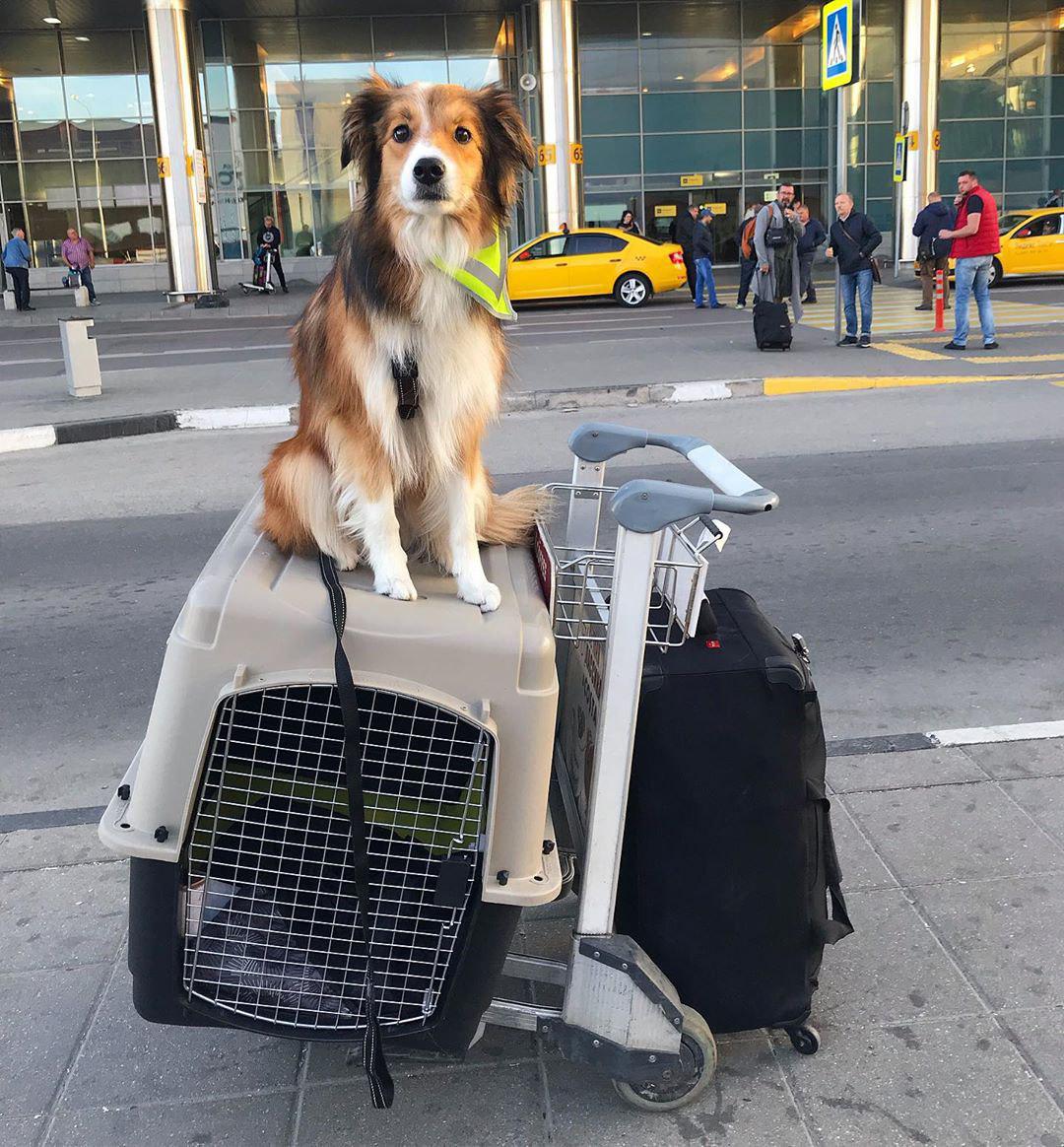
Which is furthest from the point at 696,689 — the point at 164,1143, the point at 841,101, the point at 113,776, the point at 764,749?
the point at 841,101

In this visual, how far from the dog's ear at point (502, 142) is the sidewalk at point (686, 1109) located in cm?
194

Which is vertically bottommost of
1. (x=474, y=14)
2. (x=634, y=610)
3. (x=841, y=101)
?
(x=634, y=610)

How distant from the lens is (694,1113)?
2373 millimetres

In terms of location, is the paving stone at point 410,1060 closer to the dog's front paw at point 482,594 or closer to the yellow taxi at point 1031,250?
the dog's front paw at point 482,594

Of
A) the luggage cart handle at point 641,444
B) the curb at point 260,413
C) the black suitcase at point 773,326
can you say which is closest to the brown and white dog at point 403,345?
the luggage cart handle at point 641,444

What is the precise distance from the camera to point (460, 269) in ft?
9.20

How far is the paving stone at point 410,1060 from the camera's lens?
249 centimetres

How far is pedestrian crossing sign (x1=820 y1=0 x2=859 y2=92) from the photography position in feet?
44.8

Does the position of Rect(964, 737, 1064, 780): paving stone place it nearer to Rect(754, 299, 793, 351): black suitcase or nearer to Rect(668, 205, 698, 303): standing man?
Rect(754, 299, 793, 351): black suitcase

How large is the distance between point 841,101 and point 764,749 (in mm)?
14534

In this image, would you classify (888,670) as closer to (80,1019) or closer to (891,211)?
(80,1019)

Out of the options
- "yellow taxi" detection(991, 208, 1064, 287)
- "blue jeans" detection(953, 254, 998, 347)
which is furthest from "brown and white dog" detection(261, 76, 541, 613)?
"yellow taxi" detection(991, 208, 1064, 287)

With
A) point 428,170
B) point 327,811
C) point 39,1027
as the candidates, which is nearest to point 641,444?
point 428,170

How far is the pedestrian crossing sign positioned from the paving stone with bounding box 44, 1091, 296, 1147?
14080 millimetres
